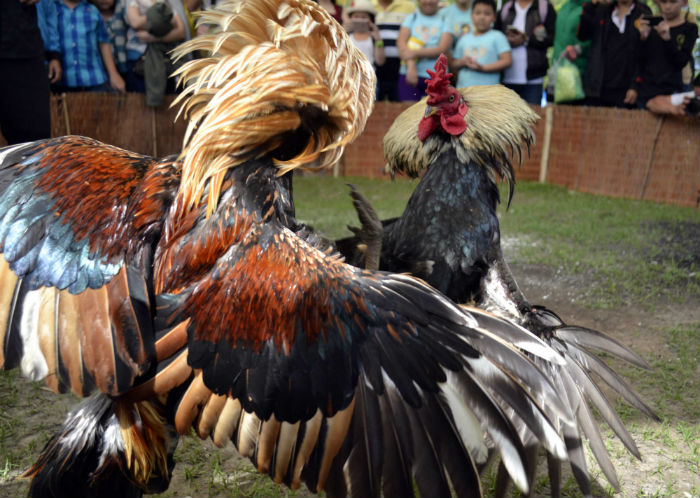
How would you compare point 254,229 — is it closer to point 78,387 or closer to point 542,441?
point 78,387

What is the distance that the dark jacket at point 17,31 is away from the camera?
11.9ft

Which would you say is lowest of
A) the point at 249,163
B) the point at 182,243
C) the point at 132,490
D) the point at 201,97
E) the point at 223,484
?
the point at 223,484

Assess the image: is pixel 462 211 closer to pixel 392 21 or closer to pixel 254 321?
pixel 254 321

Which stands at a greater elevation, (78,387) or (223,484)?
(78,387)

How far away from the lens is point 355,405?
5.37 ft

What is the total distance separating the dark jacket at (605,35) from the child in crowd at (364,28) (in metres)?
2.42

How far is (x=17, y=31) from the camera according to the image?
3674 millimetres

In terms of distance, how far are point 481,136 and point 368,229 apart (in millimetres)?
712

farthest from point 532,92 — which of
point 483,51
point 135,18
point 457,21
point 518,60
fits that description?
point 135,18

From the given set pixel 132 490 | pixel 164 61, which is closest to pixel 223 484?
pixel 132 490

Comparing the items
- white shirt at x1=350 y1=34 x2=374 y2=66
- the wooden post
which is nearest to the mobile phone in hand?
white shirt at x1=350 y1=34 x2=374 y2=66

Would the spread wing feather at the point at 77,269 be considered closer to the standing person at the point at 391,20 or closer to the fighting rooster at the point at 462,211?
the fighting rooster at the point at 462,211

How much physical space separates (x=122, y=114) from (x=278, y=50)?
235 inches

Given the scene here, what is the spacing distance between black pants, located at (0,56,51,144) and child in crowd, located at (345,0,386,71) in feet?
14.9
